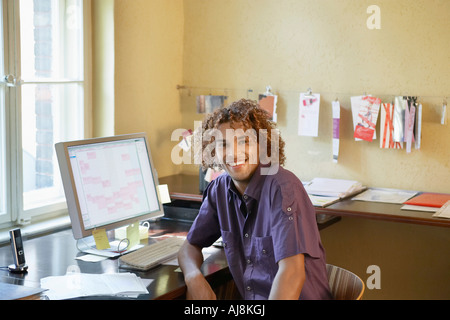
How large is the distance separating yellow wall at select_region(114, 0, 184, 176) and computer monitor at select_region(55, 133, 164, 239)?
58 centimetres

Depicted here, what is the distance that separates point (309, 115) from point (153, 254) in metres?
1.22

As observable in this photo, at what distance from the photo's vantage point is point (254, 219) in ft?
6.30

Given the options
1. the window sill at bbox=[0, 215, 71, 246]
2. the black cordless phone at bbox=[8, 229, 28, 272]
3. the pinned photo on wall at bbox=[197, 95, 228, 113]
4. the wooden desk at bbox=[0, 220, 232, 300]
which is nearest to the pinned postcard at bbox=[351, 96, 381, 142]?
the pinned photo on wall at bbox=[197, 95, 228, 113]

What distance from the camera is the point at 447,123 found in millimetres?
2693

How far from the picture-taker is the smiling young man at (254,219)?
5.68ft

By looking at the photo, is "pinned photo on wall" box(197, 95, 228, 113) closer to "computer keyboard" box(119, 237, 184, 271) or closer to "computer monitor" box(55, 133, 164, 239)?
"computer monitor" box(55, 133, 164, 239)

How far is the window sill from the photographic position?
2.38 meters

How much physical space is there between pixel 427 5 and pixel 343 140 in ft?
2.37

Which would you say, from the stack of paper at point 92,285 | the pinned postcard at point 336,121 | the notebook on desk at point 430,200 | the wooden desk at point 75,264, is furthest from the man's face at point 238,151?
the pinned postcard at point 336,121

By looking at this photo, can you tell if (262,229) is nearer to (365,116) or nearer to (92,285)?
(92,285)

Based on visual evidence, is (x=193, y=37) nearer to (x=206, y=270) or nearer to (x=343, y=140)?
(x=343, y=140)

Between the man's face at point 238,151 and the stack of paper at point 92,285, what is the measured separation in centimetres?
46

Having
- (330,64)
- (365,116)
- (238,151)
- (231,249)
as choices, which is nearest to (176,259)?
(231,249)

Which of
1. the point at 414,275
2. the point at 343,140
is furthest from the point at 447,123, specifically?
the point at 414,275
